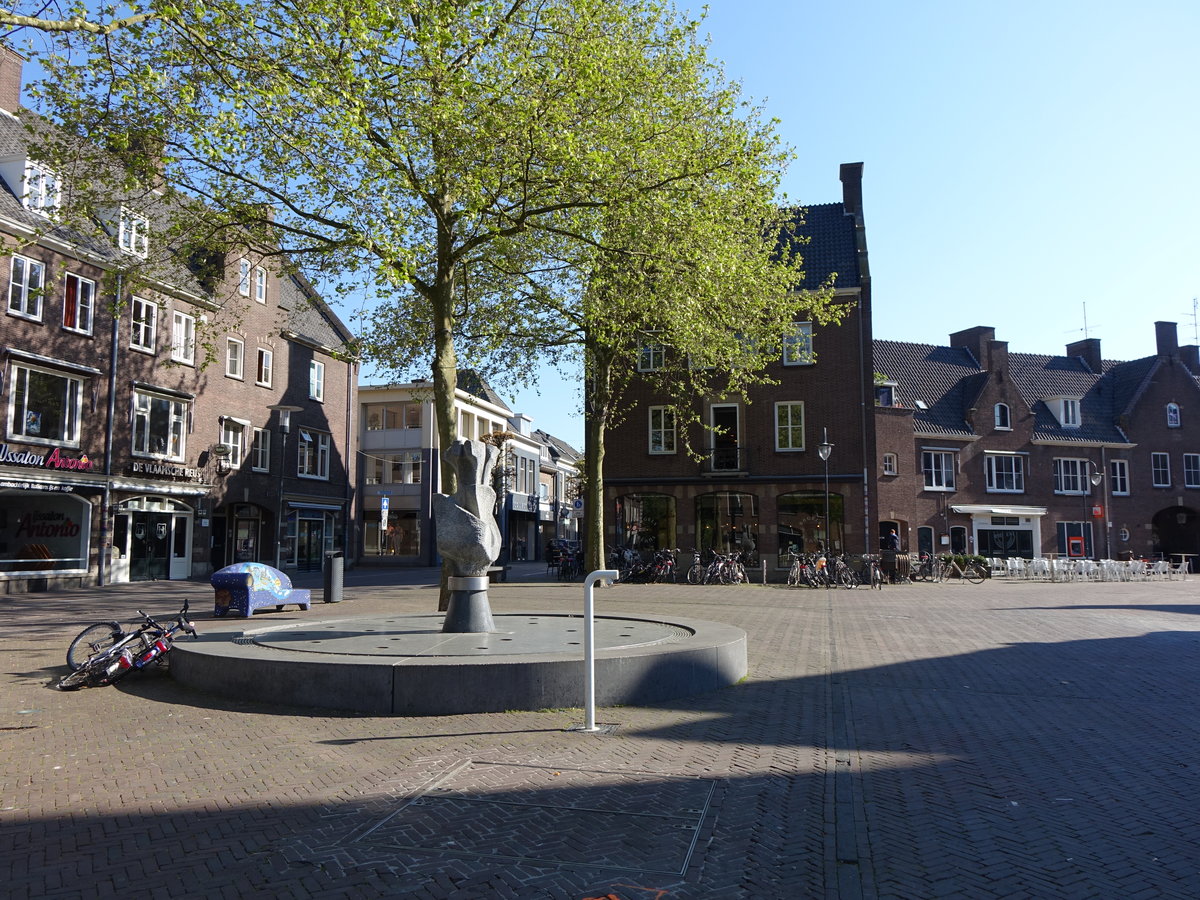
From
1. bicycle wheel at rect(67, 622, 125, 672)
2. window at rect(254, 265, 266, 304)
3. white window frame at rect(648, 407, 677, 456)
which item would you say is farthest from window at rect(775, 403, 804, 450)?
bicycle wheel at rect(67, 622, 125, 672)

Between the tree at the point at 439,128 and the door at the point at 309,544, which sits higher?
the tree at the point at 439,128

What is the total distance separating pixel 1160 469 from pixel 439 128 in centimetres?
4543

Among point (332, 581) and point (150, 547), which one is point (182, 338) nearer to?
point (150, 547)

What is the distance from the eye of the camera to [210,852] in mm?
4406

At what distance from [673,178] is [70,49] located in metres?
9.35

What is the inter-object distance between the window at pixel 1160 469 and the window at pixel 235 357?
44851 mm

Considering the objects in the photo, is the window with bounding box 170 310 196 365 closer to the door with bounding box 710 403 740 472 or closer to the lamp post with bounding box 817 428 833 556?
the door with bounding box 710 403 740 472

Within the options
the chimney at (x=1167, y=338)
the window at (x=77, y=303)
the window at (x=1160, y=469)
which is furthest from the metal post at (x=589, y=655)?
the chimney at (x=1167, y=338)

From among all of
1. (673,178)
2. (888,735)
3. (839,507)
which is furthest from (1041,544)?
(888,735)

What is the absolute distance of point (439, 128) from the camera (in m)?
13.2

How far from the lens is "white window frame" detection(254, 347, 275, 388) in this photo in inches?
1299

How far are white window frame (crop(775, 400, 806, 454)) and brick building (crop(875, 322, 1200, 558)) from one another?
785cm

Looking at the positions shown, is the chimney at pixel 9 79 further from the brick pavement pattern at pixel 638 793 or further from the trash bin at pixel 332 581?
the brick pavement pattern at pixel 638 793

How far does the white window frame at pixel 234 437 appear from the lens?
3092 cm
